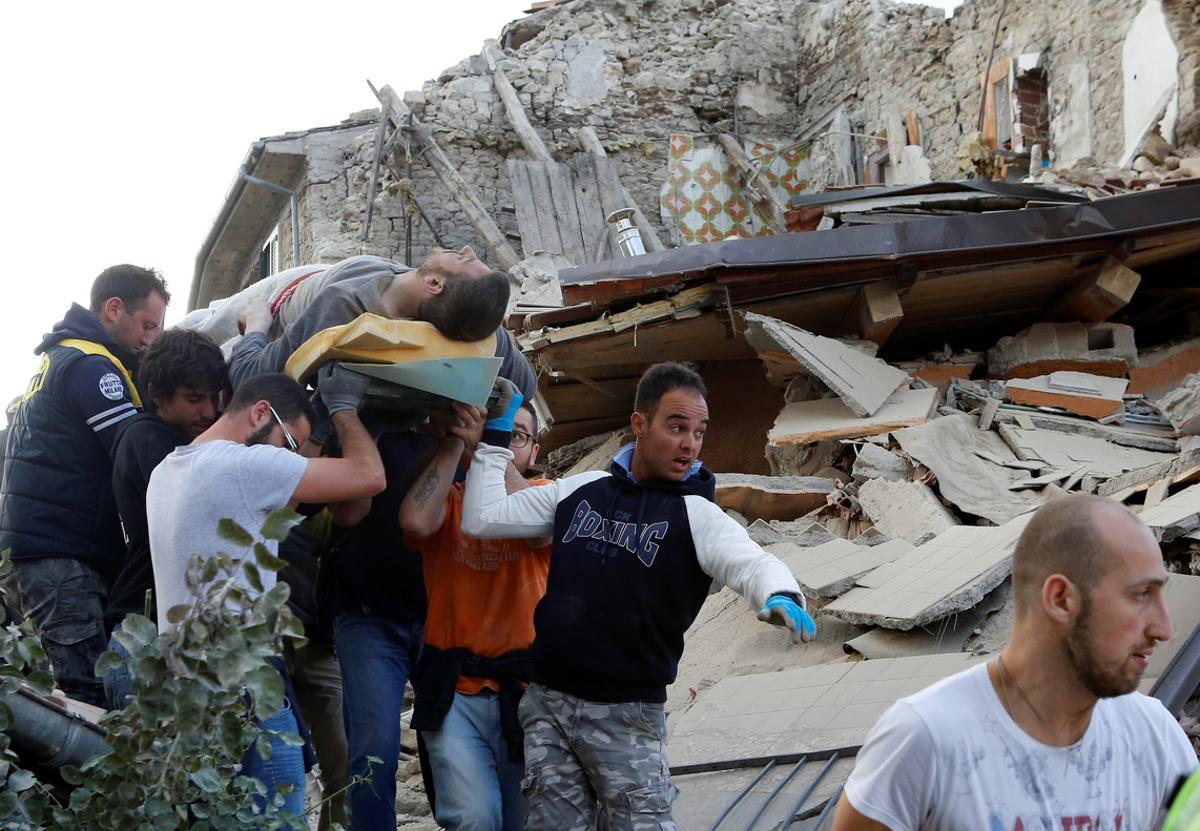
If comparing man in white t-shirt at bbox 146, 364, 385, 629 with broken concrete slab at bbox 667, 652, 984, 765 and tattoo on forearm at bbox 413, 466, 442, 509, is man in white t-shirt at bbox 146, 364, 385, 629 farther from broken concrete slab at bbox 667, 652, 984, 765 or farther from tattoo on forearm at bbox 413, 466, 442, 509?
broken concrete slab at bbox 667, 652, 984, 765

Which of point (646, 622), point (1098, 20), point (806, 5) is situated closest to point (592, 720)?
point (646, 622)

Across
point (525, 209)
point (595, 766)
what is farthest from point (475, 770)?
point (525, 209)

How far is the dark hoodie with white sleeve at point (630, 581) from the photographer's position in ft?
10.6

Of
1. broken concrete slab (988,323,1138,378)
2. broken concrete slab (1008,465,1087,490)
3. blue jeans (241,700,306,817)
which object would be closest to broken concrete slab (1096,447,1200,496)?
broken concrete slab (1008,465,1087,490)

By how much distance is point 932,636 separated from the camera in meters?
5.18

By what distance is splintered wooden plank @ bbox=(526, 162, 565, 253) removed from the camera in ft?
51.1

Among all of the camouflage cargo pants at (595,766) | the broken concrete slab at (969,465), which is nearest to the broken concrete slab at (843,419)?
the broken concrete slab at (969,465)

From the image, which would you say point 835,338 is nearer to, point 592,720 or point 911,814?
point 592,720

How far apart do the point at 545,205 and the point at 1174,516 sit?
1142 cm

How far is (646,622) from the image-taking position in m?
3.27

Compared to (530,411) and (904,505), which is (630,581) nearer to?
(530,411)

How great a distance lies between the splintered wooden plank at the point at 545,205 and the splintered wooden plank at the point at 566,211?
4 cm

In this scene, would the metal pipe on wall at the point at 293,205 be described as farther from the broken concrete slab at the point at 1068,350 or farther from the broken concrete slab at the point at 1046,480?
the broken concrete slab at the point at 1046,480

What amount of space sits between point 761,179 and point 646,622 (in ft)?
46.9
